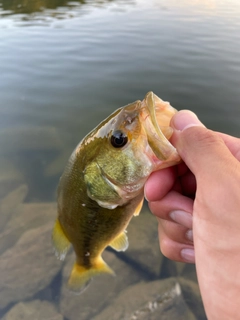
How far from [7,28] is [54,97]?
23.9 ft

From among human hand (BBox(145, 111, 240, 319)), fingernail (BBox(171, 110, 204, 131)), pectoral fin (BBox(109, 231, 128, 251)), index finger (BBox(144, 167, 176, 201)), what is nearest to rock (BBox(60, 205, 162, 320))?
pectoral fin (BBox(109, 231, 128, 251))

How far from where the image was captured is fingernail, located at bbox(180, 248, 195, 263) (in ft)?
7.95

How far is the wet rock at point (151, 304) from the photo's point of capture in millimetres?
3248

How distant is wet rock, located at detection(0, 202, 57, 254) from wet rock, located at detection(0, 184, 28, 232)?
0.02 meters

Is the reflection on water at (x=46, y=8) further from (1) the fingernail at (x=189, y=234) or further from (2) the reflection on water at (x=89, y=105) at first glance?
(1) the fingernail at (x=189, y=234)

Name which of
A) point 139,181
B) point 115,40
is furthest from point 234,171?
point 115,40

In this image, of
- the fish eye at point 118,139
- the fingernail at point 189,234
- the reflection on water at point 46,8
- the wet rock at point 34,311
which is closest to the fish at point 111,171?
the fish eye at point 118,139

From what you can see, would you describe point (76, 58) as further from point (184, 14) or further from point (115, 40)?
point (184, 14)

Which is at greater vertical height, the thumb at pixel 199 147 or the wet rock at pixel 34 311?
the thumb at pixel 199 147

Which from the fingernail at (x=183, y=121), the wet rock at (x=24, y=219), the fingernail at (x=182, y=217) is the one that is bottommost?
the wet rock at (x=24, y=219)

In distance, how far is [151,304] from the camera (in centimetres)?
336

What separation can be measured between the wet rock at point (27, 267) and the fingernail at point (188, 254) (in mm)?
2017

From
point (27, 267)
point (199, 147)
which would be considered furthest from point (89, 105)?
point (199, 147)

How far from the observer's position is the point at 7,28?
1251 centimetres
